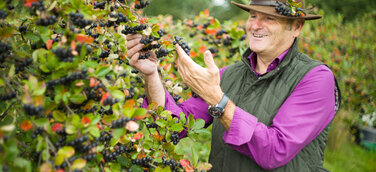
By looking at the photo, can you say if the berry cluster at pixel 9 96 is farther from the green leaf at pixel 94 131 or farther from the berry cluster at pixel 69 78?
the green leaf at pixel 94 131

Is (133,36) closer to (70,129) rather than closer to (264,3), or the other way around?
(70,129)

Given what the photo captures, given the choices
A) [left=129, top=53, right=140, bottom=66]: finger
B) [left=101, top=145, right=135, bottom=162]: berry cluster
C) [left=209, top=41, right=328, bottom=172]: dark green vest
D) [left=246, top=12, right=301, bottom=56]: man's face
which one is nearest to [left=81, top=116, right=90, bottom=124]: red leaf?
[left=101, top=145, right=135, bottom=162]: berry cluster

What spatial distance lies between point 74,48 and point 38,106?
22 centimetres

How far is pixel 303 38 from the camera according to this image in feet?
20.5

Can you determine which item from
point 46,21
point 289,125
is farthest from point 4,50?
point 289,125

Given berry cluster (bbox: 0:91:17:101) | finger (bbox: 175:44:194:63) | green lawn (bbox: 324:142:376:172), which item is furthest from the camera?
green lawn (bbox: 324:142:376:172)

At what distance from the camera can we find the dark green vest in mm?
1810

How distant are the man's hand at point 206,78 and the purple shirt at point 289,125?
0.15 m

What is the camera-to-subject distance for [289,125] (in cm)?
164

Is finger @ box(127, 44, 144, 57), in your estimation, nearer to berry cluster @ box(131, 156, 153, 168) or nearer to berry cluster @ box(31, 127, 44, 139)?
berry cluster @ box(131, 156, 153, 168)

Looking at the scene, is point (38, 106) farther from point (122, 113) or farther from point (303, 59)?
point (303, 59)

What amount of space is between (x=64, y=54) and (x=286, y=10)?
4.55 ft

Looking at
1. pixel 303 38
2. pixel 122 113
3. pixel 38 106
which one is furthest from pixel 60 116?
pixel 303 38

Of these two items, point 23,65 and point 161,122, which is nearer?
point 23,65
